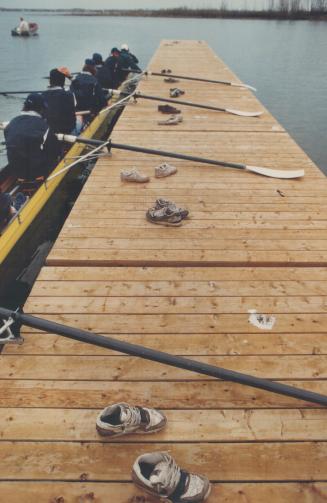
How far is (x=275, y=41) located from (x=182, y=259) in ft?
156

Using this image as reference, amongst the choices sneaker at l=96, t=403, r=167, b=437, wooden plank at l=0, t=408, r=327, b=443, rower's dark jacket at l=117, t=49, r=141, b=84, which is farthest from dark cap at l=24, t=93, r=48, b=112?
rower's dark jacket at l=117, t=49, r=141, b=84

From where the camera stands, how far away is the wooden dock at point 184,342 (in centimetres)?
243

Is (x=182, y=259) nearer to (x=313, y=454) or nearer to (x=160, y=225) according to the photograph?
(x=160, y=225)

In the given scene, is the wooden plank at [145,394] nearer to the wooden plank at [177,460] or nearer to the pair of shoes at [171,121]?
the wooden plank at [177,460]

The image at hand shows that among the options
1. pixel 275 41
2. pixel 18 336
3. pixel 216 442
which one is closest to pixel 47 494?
pixel 216 442

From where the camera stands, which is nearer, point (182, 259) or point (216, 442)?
point (216, 442)

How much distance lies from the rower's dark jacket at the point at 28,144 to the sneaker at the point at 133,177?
1479 mm

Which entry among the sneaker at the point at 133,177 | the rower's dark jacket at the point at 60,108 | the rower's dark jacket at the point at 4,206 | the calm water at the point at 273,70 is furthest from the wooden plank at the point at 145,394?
the calm water at the point at 273,70

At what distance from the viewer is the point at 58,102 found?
8.27 metres

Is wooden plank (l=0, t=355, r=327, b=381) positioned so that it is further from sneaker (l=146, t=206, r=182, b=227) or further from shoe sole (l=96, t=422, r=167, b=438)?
sneaker (l=146, t=206, r=182, b=227)

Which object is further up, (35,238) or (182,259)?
(182,259)

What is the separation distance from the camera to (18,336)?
3.31m

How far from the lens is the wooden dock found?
2.43 meters

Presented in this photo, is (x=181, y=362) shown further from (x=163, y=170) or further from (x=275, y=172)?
(x=275, y=172)
